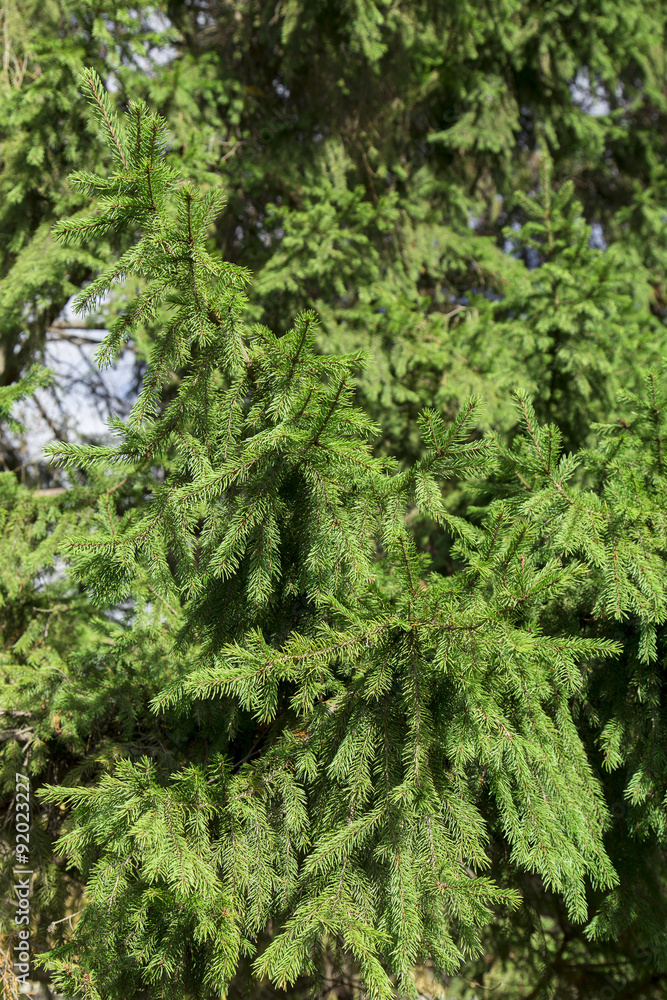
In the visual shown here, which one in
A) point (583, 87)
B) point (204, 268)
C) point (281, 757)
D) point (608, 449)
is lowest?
point (281, 757)

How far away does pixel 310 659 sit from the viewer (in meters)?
1.89

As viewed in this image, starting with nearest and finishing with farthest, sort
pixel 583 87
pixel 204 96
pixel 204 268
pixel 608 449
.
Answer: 1. pixel 204 268
2. pixel 608 449
3. pixel 204 96
4. pixel 583 87

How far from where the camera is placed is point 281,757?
2234 millimetres

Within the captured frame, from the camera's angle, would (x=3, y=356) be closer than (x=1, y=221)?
No

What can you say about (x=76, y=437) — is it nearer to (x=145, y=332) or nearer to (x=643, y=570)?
(x=145, y=332)

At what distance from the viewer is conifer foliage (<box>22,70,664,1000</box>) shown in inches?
73.7

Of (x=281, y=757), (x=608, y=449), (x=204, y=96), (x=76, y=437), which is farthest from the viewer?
(x=76, y=437)

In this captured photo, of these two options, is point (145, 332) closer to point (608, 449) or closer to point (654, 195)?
point (608, 449)

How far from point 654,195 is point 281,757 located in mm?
6632

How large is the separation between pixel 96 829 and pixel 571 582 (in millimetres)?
1739

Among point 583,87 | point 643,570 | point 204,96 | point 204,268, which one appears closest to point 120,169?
point 204,268

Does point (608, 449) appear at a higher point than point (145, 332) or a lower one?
lower

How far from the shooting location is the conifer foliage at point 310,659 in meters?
1.87

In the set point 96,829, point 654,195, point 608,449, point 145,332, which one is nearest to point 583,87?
point 654,195
